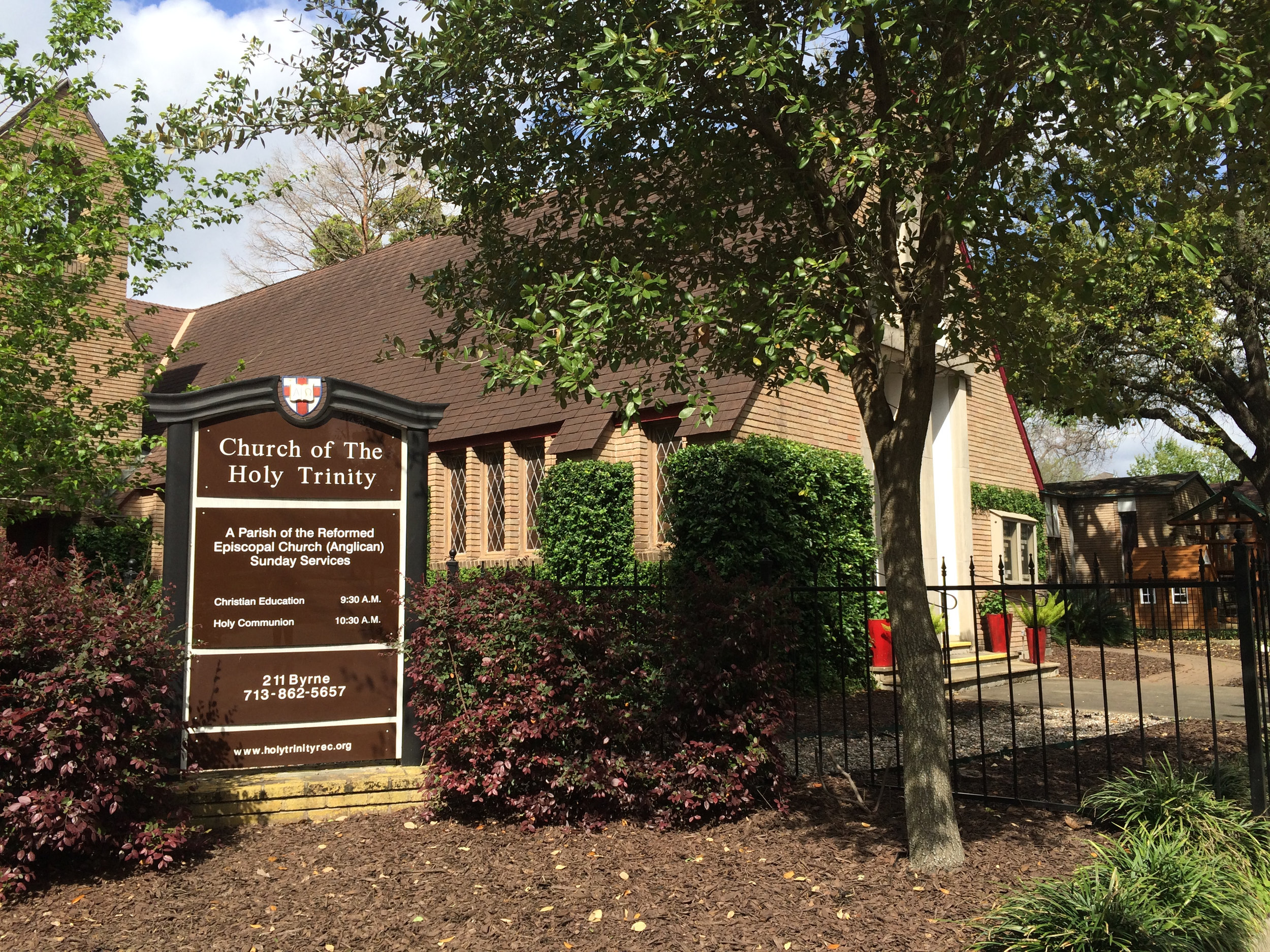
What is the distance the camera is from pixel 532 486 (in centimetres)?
1656

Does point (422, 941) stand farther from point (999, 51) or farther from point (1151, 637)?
point (1151, 637)

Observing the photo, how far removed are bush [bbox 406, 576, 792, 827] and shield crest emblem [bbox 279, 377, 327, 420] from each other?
145 centimetres

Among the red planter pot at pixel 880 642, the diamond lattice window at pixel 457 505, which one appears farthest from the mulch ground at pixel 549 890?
the diamond lattice window at pixel 457 505

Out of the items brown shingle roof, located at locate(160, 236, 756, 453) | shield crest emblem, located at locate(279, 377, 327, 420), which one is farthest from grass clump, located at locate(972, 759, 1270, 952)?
brown shingle roof, located at locate(160, 236, 756, 453)

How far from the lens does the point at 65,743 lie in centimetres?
521

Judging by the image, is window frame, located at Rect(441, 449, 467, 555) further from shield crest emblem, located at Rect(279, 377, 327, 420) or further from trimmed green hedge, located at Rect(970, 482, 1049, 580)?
shield crest emblem, located at Rect(279, 377, 327, 420)

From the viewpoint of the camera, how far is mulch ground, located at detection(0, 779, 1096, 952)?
15.2 ft

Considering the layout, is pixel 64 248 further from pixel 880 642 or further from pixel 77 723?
pixel 880 642

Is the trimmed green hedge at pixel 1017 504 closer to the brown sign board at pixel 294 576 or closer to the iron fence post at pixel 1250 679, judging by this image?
Result: the iron fence post at pixel 1250 679

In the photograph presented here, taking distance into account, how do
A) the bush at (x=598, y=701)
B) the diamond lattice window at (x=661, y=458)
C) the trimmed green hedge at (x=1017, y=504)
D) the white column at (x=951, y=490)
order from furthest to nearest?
the trimmed green hedge at (x=1017, y=504) → the white column at (x=951, y=490) → the diamond lattice window at (x=661, y=458) → the bush at (x=598, y=701)

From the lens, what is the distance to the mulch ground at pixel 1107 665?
1628 centimetres

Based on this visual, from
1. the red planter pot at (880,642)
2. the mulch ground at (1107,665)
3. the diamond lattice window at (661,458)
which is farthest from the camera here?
the mulch ground at (1107,665)

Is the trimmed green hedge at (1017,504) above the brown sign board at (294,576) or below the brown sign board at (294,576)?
above

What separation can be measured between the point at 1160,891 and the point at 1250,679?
6.12 feet
